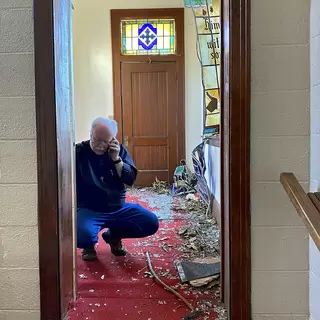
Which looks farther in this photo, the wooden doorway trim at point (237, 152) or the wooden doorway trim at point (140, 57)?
the wooden doorway trim at point (140, 57)

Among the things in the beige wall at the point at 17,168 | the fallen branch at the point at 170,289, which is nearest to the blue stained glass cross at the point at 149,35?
the fallen branch at the point at 170,289

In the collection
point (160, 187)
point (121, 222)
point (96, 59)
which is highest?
point (96, 59)

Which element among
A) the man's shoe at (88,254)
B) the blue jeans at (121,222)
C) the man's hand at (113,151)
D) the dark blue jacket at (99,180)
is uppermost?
the man's hand at (113,151)

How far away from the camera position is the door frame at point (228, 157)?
151 cm

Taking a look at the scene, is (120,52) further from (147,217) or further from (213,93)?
(147,217)

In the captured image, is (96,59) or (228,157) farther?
(96,59)

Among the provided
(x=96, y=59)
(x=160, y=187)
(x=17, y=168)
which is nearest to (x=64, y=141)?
(x=17, y=168)

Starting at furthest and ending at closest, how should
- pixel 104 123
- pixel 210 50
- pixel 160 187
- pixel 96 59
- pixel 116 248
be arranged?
1. pixel 96 59
2. pixel 160 187
3. pixel 210 50
4. pixel 116 248
5. pixel 104 123

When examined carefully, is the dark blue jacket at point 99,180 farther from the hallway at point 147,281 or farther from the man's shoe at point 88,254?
the hallway at point 147,281

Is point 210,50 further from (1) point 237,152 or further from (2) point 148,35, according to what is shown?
(1) point 237,152

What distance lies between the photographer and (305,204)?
125 centimetres

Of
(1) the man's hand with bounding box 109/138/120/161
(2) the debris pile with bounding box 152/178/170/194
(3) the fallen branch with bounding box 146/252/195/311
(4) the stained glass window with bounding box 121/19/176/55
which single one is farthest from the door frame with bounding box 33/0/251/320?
(4) the stained glass window with bounding box 121/19/176/55

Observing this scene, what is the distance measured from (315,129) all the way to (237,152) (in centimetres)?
31

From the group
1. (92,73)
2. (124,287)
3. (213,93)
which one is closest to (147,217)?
(124,287)
